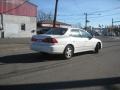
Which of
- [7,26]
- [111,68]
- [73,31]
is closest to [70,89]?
[111,68]

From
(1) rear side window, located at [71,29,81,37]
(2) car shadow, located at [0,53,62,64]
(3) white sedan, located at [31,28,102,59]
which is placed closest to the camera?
(2) car shadow, located at [0,53,62,64]

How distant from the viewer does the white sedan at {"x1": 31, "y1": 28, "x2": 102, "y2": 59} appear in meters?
11.8

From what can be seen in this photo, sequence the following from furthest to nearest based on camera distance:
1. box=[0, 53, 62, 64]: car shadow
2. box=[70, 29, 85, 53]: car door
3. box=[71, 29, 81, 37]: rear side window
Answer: box=[71, 29, 81, 37]: rear side window, box=[70, 29, 85, 53]: car door, box=[0, 53, 62, 64]: car shadow

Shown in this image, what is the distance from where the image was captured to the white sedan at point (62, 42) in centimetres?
1181

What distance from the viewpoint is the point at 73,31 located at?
43.4ft

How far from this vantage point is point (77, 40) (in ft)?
43.5

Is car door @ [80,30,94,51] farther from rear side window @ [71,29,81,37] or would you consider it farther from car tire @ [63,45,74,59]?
car tire @ [63,45,74,59]

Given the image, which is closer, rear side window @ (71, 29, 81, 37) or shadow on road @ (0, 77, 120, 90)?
shadow on road @ (0, 77, 120, 90)

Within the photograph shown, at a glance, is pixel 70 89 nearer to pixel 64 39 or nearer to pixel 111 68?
pixel 111 68

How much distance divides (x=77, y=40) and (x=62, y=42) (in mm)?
1376

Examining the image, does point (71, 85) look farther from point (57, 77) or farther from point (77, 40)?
point (77, 40)

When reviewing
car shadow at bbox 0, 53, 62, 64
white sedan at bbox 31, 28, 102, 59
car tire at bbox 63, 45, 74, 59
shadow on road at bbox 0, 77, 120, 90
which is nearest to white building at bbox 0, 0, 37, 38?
white sedan at bbox 31, 28, 102, 59

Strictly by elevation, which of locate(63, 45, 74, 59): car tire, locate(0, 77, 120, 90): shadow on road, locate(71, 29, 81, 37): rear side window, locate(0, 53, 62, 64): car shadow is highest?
locate(71, 29, 81, 37): rear side window

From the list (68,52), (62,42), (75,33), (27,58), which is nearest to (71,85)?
(62,42)
